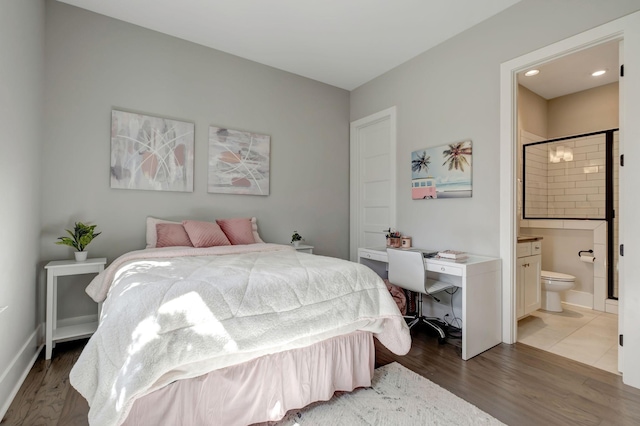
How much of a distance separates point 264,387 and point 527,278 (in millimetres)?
2950

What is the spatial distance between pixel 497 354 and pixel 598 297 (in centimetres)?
221

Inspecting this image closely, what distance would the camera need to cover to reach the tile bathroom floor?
2.45 metres

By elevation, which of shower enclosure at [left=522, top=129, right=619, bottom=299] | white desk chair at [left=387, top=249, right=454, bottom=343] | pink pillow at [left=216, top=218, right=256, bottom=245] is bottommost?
white desk chair at [left=387, top=249, right=454, bottom=343]

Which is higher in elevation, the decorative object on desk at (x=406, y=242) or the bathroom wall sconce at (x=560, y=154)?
the bathroom wall sconce at (x=560, y=154)

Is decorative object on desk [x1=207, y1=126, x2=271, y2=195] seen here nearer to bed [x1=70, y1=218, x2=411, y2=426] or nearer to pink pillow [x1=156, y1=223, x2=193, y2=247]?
pink pillow [x1=156, y1=223, x2=193, y2=247]

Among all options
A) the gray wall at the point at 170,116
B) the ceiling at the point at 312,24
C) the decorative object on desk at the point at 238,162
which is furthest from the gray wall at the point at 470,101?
the decorative object on desk at the point at 238,162

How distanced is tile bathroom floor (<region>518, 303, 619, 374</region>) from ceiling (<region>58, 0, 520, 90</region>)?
118 inches

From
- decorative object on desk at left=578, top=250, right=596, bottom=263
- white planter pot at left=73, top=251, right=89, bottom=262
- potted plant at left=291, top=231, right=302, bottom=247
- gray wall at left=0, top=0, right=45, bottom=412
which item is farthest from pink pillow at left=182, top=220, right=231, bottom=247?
decorative object on desk at left=578, top=250, right=596, bottom=263

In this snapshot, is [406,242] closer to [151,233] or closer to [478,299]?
[478,299]

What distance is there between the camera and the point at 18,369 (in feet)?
6.55

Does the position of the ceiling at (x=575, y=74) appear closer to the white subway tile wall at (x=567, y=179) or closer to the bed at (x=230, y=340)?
the white subway tile wall at (x=567, y=179)

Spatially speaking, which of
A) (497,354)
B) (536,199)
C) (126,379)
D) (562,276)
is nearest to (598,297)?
(562,276)

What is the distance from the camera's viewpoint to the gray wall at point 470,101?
97.2 inches

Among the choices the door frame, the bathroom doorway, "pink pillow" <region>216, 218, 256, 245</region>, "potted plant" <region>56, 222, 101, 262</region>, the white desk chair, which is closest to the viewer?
the door frame
